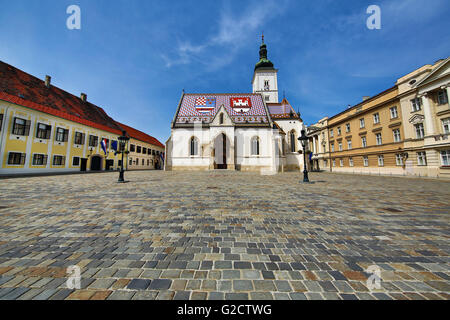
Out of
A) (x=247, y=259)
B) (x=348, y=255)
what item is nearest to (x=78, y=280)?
(x=247, y=259)

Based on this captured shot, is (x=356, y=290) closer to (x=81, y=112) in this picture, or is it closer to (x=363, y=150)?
(x=363, y=150)

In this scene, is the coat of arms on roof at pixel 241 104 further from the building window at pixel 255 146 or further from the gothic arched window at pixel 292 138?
the gothic arched window at pixel 292 138

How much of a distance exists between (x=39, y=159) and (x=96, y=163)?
7.25 meters

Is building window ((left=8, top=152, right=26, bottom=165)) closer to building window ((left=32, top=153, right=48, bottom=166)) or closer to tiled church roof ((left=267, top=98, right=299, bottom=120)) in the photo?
building window ((left=32, top=153, right=48, bottom=166))

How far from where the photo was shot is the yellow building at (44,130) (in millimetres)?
16328

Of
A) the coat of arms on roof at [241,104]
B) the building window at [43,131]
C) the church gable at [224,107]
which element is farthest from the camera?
the coat of arms on roof at [241,104]

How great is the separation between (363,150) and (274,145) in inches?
494

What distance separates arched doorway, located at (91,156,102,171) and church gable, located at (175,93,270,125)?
44.4 feet

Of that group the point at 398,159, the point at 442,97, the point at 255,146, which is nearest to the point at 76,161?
the point at 255,146

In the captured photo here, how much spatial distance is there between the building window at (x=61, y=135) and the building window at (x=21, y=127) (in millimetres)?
2746

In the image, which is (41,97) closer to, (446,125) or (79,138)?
(79,138)

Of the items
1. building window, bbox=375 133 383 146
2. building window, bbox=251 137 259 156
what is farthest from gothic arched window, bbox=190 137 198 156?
building window, bbox=375 133 383 146

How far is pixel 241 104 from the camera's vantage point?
32.1m

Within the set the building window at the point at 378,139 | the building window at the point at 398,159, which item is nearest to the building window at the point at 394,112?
the building window at the point at 378,139
